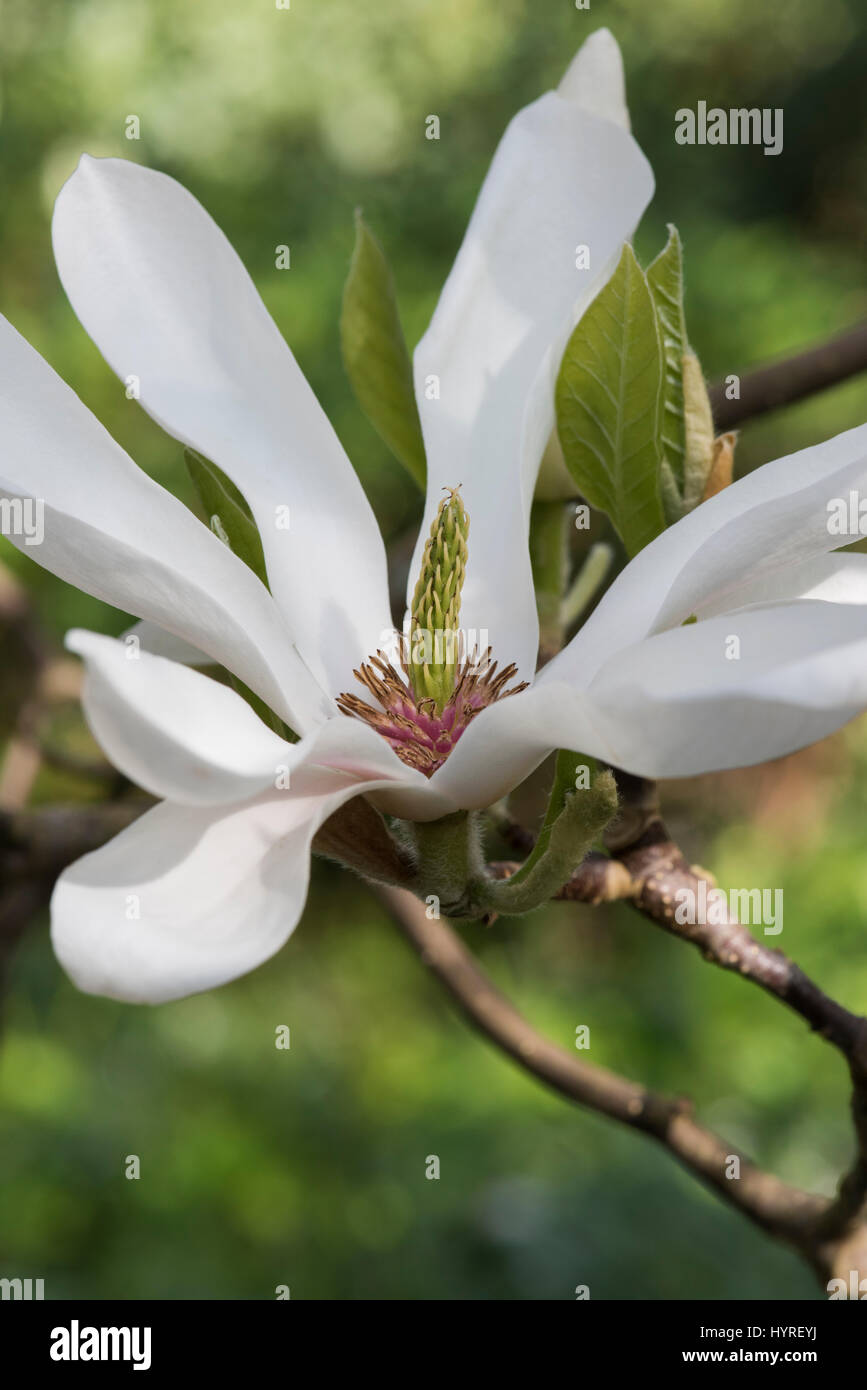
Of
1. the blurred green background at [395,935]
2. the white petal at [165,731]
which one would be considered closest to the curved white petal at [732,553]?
the white petal at [165,731]

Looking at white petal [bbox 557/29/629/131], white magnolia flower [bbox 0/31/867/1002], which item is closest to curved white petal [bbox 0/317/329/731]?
white magnolia flower [bbox 0/31/867/1002]

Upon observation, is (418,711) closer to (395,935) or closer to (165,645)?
(165,645)

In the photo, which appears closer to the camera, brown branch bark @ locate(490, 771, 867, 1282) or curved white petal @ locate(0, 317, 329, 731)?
curved white petal @ locate(0, 317, 329, 731)

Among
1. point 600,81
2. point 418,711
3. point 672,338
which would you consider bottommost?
point 418,711

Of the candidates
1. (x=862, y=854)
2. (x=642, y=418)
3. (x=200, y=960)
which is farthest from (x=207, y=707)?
(x=862, y=854)

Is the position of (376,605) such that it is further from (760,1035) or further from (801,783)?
(801,783)

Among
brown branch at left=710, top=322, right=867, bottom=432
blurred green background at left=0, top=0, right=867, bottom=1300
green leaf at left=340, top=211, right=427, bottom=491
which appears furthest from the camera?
blurred green background at left=0, top=0, right=867, bottom=1300

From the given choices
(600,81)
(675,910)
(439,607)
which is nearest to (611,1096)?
(675,910)

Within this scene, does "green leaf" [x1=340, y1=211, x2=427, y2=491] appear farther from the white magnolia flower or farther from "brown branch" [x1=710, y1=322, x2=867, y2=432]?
"brown branch" [x1=710, y1=322, x2=867, y2=432]
